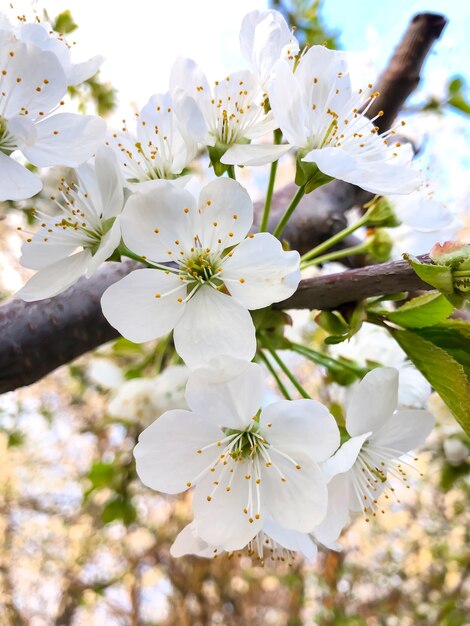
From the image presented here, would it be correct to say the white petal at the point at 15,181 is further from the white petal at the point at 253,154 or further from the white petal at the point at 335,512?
the white petal at the point at 335,512

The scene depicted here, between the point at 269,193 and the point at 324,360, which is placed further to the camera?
the point at 324,360

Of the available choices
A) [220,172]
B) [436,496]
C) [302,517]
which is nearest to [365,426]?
[302,517]

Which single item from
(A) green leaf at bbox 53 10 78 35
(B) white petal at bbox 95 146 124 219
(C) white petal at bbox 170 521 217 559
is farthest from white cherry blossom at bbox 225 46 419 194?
(A) green leaf at bbox 53 10 78 35

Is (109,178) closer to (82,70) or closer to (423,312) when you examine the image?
(82,70)

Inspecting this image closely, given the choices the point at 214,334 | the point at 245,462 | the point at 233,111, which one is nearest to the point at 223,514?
the point at 245,462

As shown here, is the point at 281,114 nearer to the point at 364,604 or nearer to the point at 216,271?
A: the point at 216,271

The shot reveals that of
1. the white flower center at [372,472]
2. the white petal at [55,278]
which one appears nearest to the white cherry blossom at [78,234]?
the white petal at [55,278]

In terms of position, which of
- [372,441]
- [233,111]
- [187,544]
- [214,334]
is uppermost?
[233,111]
